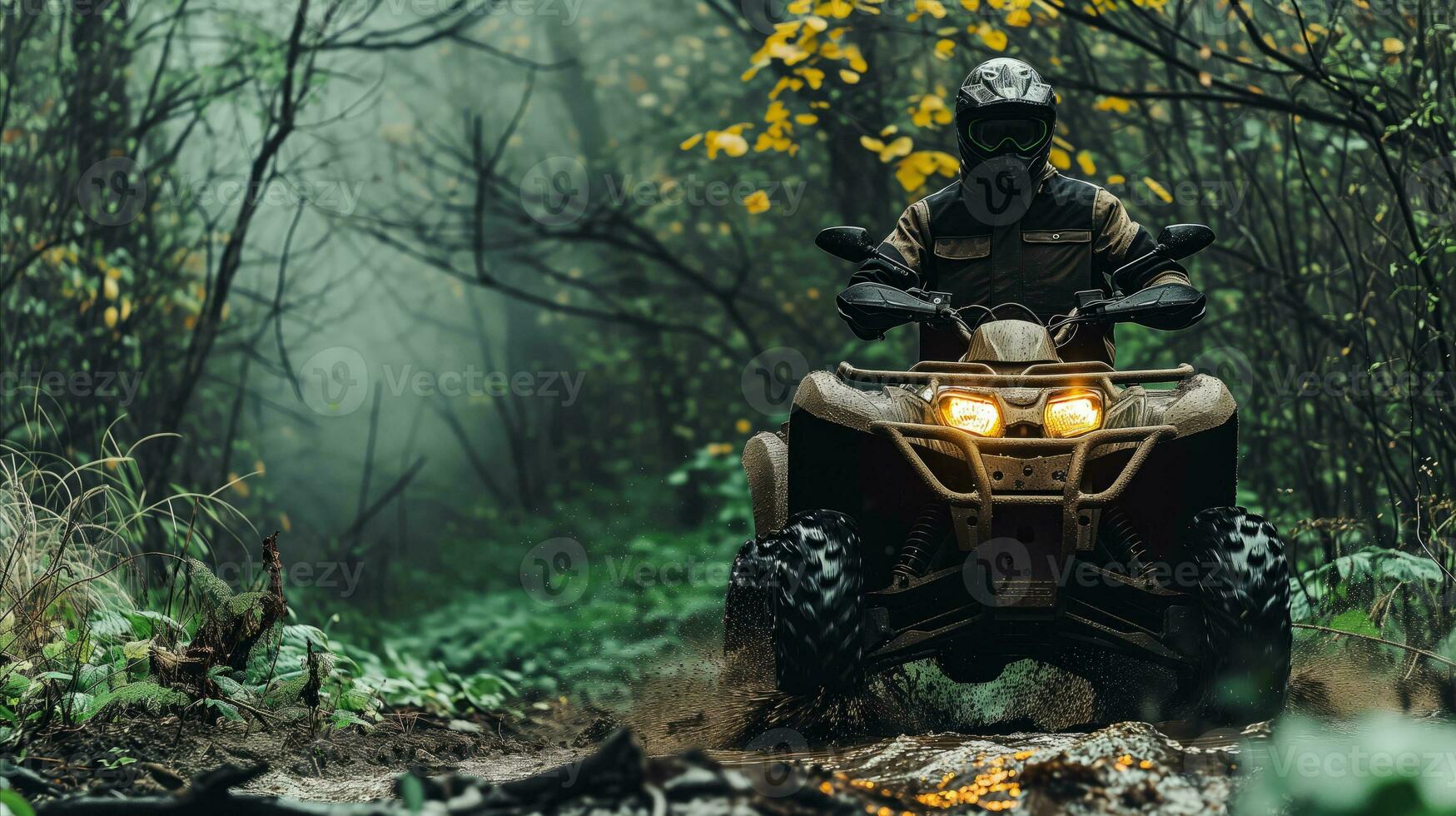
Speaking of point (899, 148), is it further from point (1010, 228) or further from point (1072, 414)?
point (1072, 414)

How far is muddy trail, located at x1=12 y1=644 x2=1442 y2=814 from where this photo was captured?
279cm

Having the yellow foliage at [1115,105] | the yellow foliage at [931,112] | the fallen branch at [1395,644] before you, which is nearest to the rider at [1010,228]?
the fallen branch at [1395,644]

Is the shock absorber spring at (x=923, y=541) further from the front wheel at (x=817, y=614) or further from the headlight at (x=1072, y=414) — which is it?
the headlight at (x=1072, y=414)

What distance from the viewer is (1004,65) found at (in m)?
4.93

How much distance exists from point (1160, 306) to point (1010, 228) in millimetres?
721

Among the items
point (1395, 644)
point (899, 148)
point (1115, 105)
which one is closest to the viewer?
point (1395, 644)

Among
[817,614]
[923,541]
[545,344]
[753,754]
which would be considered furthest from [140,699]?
[545,344]

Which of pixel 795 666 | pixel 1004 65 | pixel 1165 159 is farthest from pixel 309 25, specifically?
pixel 795 666

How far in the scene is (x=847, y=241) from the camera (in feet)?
15.4

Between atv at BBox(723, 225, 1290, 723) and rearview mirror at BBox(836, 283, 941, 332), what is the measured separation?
0.72ft

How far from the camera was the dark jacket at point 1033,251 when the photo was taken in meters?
5.03

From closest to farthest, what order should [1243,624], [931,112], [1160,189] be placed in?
1. [1243,624]
2. [1160,189]
3. [931,112]

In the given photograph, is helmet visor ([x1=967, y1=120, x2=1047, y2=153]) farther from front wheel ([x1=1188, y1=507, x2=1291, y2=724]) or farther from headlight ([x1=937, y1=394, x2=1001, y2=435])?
front wheel ([x1=1188, y1=507, x2=1291, y2=724])

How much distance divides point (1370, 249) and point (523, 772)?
579 centimetres
